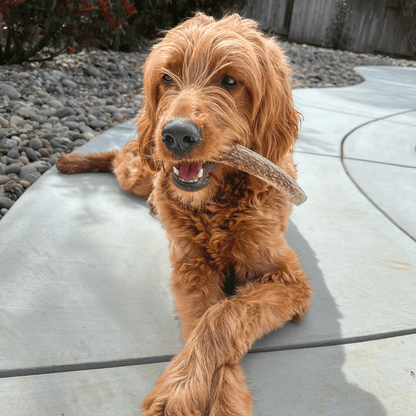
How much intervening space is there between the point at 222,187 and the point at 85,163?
1868mm

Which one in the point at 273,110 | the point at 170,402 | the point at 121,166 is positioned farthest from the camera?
the point at 121,166

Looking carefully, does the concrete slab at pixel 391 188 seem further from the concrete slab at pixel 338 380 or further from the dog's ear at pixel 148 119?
the dog's ear at pixel 148 119

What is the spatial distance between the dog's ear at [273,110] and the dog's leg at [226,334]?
0.69 metres

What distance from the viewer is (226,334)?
6.04 feet

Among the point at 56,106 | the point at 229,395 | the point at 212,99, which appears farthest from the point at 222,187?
the point at 56,106

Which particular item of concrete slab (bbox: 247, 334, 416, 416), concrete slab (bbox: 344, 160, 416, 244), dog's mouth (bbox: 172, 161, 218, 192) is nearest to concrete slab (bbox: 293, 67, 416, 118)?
concrete slab (bbox: 344, 160, 416, 244)

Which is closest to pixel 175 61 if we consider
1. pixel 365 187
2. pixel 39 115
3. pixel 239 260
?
pixel 239 260

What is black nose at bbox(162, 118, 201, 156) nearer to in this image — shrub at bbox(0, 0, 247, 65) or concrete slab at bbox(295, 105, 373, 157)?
concrete slab at bbox(295, 105, 373, 157)

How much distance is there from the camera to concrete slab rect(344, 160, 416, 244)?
10.9 ft

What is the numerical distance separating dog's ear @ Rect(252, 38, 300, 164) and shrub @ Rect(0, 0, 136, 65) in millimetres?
4398

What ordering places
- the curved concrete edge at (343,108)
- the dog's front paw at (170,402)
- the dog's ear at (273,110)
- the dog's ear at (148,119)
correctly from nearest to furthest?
the dog's front paw at (170,402), the dog's ear at (273,110), the dog's ear at (148,119), the curved concrete edge at (343,108)

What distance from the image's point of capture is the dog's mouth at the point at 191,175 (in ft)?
6.92


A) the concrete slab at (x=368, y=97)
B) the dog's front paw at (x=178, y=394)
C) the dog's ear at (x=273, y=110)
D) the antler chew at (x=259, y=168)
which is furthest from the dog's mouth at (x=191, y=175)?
the concrete slab at (x=368, y=97)

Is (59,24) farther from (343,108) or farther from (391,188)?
(391,188)
